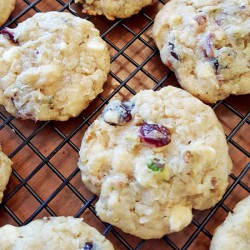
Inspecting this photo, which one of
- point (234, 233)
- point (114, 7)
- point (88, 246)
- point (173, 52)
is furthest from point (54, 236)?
point (114, 7)

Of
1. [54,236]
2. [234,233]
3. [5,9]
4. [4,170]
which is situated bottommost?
[234,233]

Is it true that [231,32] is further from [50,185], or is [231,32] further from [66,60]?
[50,185]

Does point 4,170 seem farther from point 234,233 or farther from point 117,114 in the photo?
point 234,233

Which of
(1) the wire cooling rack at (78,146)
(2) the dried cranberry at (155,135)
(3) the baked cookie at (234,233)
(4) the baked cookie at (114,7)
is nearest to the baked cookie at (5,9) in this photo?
(1) the wire cooling rack at (78,146)

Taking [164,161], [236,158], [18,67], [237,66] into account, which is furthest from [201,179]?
[18,67]

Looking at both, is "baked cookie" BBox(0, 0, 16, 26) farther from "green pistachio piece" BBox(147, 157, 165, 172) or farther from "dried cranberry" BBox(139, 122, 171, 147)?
"green pistachio piece" BBox(147, 157, 165, 172)

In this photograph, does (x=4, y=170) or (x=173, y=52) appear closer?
(x=4, y=170)

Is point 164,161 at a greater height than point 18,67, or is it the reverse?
point 18,67
